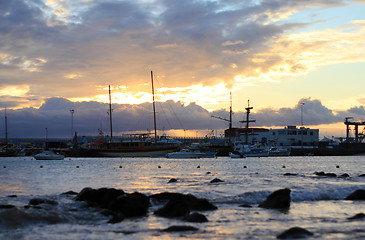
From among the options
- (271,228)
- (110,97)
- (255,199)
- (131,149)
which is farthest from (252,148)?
(271,228)

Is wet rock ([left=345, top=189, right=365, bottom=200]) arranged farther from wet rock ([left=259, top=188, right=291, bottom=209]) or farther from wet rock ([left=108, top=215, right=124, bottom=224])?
wet rock ([left=108, top=215, right=124, bottom=224])

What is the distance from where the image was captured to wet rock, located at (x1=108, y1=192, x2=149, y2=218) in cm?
2038

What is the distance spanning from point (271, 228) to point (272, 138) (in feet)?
532

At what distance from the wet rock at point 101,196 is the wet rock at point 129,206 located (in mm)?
1224

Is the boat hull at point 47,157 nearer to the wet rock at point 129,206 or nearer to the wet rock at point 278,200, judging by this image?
the wet rock at point 129,206

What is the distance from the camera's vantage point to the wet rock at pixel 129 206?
20375 millimetres

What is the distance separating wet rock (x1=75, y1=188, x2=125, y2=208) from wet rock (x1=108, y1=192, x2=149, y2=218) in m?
1.22

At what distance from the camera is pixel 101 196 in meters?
23.4

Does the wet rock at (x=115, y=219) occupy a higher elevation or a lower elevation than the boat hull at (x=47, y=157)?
higher

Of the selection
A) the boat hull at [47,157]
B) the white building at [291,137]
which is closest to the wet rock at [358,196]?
the boat hull at [47,157]

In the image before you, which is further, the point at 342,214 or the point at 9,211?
the point at 342,214

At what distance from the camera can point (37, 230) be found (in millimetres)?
17312

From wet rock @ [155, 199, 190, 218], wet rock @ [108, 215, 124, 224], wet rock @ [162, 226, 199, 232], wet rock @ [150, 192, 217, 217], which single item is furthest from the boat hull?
wet rock @ [162, 226, 199, 232]

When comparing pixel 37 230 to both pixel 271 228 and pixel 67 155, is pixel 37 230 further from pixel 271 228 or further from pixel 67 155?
pixel 67 155
